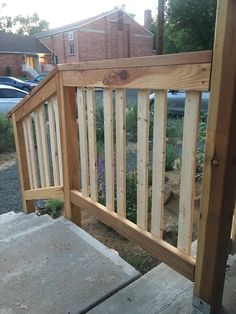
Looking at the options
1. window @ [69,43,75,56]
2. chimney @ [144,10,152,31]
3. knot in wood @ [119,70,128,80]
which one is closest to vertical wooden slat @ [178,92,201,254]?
knot in wood @ [119,70,128,80]

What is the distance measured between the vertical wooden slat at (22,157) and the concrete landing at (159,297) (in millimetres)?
1942

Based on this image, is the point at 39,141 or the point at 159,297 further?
the point at 39,141

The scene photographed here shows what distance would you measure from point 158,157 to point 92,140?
600 mm

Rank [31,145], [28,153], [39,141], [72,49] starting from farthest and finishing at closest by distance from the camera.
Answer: [72,49]
[28,153]
[31,145]
[39,141]

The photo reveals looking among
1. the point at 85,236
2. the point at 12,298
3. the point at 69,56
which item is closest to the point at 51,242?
the point at 85,236

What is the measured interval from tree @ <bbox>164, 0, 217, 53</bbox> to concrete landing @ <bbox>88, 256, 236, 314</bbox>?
20.2 meters

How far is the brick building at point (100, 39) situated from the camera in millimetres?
28281

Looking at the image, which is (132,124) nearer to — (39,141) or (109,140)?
(39,141)

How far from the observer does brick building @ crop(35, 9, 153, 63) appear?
2828 cm

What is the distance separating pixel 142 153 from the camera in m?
1.56

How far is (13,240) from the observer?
7.10 feet

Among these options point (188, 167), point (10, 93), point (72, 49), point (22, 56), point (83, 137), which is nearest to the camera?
point (188, 167)

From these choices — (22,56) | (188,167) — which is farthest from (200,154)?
(22,56)

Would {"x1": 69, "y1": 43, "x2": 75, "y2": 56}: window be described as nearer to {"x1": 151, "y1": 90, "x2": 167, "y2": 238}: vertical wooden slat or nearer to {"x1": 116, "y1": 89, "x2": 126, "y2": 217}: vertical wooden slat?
{"x1": 116, "y1": 89, "x2": 126, "y2": 217}: vertical wooden slat
